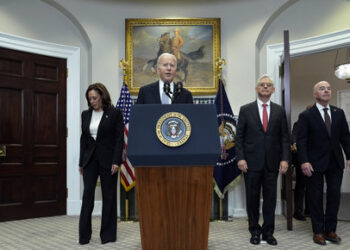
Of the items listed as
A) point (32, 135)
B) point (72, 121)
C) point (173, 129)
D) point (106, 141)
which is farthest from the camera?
point (72, 121)

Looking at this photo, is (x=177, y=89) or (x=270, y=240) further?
(x=270, y=240)

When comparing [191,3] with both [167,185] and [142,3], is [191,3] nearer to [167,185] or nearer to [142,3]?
[142,3]

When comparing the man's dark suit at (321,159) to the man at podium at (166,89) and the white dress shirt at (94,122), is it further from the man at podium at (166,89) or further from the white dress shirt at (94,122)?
the white dress shirt at (94,122)

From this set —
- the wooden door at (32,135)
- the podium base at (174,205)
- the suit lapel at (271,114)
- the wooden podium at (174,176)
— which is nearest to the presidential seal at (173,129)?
the wooden podium at (174,176)

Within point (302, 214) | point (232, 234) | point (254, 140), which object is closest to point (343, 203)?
point (302, 214)

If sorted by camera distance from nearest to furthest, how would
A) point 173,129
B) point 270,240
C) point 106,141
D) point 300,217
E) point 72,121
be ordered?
point 173,129
point 270,240
point 106,141
point 300,217
point 72,121

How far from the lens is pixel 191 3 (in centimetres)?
573

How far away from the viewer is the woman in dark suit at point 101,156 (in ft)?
12.0

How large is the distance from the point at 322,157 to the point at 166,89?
6.04ft

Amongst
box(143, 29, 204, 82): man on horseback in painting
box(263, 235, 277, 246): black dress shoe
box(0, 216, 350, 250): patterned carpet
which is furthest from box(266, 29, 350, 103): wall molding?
box(263, 235, 277, 246): black dress shoe

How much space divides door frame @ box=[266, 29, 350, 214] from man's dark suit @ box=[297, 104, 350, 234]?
5.15 feet

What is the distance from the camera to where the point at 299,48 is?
5.32m

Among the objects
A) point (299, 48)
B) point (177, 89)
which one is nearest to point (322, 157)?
point (177, 89)

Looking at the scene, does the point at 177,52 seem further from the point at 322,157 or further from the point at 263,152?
the point at 322,157
